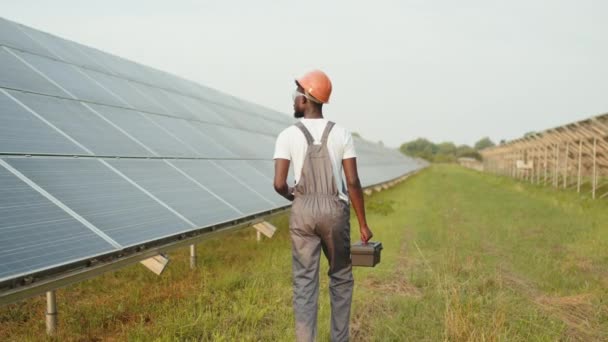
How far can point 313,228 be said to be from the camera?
3619 millimetres

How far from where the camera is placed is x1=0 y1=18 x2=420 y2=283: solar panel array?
4.12 metres

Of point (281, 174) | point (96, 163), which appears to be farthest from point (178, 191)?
point (281, 174)

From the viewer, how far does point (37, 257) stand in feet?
12.0

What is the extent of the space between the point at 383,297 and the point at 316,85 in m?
3.02

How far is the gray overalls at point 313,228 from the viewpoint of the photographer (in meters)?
3.62

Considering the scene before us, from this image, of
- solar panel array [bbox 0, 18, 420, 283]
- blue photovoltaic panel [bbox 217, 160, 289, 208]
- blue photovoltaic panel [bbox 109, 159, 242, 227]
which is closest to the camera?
solar panel array [bbox 0, 18, 420, 283]

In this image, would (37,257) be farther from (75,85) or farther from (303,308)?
(75,85)

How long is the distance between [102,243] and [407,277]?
3.97m

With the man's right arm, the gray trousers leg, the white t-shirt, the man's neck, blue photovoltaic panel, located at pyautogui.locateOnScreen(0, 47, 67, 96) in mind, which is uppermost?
blue photovoltaic panel, located at pyautogui.locateOnScreen(0, 47, 67, 96)

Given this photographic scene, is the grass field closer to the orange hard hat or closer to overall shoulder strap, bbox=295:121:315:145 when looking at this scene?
overall shoulder strap, bbox=295:121:315:145

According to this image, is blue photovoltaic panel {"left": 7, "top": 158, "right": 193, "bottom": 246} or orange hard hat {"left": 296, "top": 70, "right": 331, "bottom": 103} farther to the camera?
blue photovoltaic panel {"left": 7, "top": 158, "right": 193, "bottom": 246}

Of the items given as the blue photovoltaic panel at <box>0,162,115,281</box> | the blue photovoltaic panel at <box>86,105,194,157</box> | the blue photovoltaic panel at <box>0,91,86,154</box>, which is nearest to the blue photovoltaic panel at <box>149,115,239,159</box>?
the blue photovoltaic panel at <box>86,105,194,157</box>

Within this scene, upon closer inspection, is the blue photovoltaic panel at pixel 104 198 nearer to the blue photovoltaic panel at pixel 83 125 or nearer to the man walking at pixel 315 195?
the blue photovoltaic panel at pixel 83 125

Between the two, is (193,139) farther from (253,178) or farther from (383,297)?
(383,297)
